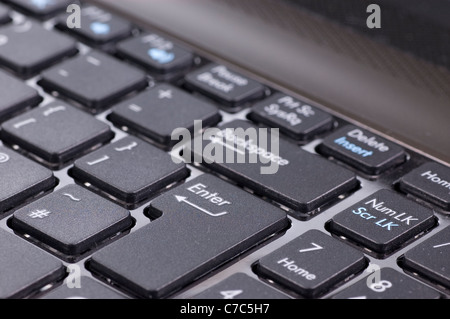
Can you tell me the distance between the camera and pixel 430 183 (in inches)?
23.3

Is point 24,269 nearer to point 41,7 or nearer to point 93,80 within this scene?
point 93,80

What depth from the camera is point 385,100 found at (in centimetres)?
69

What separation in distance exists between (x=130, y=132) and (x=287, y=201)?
14 cm

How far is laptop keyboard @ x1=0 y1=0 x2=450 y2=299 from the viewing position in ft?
1.72

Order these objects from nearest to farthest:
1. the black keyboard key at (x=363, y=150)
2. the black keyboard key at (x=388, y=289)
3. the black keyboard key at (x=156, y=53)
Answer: the black keyboard key at (x=388, y=289) → the black keyboard key at (x=363, y=150) → the black keyboard key at (x=156, y=53)

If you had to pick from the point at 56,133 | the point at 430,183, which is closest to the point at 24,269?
the point at 56,133

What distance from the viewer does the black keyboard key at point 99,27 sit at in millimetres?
772

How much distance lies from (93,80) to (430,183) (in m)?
0.28

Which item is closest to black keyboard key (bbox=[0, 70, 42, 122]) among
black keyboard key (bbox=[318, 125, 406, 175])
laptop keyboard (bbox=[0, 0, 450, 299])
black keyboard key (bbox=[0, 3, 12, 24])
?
laptop keyboard (bbox=[0, 0, 450, 299])

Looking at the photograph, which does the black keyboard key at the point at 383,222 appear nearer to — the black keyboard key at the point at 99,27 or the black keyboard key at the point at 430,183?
the black keyboard key at the point at 430,183

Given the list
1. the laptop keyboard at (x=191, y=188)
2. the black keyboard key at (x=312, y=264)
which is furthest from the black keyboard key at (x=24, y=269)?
the black keyboard key at (x=312, y=264)

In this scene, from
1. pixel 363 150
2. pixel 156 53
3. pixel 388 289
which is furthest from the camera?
pixel 156 53

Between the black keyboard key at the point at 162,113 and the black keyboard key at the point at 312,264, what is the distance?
0.15 metres

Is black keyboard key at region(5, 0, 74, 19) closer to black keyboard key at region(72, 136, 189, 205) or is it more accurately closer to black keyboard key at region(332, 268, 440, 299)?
black keyboard key at region(72, 136, 189, 205)
